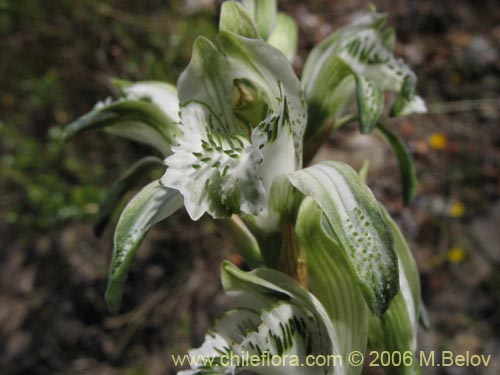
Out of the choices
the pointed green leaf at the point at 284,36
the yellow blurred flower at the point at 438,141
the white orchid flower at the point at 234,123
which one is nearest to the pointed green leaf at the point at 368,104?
the white orchid flower at the point at 234,123

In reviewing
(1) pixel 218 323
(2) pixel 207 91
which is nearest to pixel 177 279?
(1) pixel 218 323

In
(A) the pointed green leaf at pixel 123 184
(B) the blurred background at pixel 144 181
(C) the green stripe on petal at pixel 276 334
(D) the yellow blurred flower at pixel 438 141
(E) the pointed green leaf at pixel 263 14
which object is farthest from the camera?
(D) the yellow blurred flower at pixel 438 141

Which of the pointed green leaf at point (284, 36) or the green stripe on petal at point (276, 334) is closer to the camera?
the green stripe on petal at point (276, 334)

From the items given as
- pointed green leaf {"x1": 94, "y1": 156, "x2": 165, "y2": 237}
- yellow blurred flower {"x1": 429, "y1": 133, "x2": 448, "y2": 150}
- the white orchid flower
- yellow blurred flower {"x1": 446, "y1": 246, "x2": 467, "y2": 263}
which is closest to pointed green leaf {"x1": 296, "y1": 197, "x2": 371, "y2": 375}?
the white orchid flower

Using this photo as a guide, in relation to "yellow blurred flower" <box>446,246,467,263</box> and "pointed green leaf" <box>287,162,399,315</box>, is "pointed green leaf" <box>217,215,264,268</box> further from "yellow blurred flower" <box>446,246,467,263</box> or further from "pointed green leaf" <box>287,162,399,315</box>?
"yellow blurred flower" <box>446,246,467,263</box>

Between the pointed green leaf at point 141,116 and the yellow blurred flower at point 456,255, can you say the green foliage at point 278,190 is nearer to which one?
the pointed green leaf at point 141,116

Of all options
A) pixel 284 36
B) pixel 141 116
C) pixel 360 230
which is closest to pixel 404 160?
pixel 284 36

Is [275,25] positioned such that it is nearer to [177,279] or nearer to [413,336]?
[413,336]
